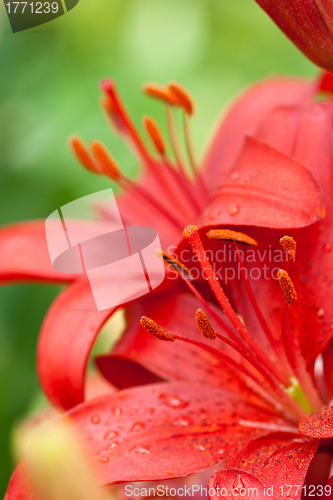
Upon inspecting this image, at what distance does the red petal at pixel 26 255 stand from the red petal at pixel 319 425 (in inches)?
9.9

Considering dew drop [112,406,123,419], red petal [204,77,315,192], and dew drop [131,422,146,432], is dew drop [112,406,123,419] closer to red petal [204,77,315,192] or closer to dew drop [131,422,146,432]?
dew drop [131,422,146,432]

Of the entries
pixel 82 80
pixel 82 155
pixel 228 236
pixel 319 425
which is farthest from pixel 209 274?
pixel 82 80

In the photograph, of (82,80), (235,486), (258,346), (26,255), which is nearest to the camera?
(235,486)

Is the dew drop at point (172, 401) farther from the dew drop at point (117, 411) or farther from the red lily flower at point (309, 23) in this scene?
the red lily flower at point (309, 23)

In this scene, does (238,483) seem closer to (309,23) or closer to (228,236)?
A: (228,236)

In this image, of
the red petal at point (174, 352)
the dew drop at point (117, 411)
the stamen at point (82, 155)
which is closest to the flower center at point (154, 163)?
the stamen at point (82, 155)

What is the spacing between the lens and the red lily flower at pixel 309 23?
0.40 meters

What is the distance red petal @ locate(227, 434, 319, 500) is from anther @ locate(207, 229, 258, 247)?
0.16 meters

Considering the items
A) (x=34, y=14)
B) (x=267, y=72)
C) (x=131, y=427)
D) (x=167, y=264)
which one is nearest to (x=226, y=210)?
(x=167, y=264)

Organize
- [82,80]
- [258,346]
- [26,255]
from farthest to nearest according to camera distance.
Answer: [82,80] < [26,255] < [258,346]

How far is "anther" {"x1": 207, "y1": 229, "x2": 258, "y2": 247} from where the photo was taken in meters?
0.43

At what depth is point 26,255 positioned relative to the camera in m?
0.56

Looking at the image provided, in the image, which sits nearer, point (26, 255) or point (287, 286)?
point (287, 286)

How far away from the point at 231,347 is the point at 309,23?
0.28 metres
